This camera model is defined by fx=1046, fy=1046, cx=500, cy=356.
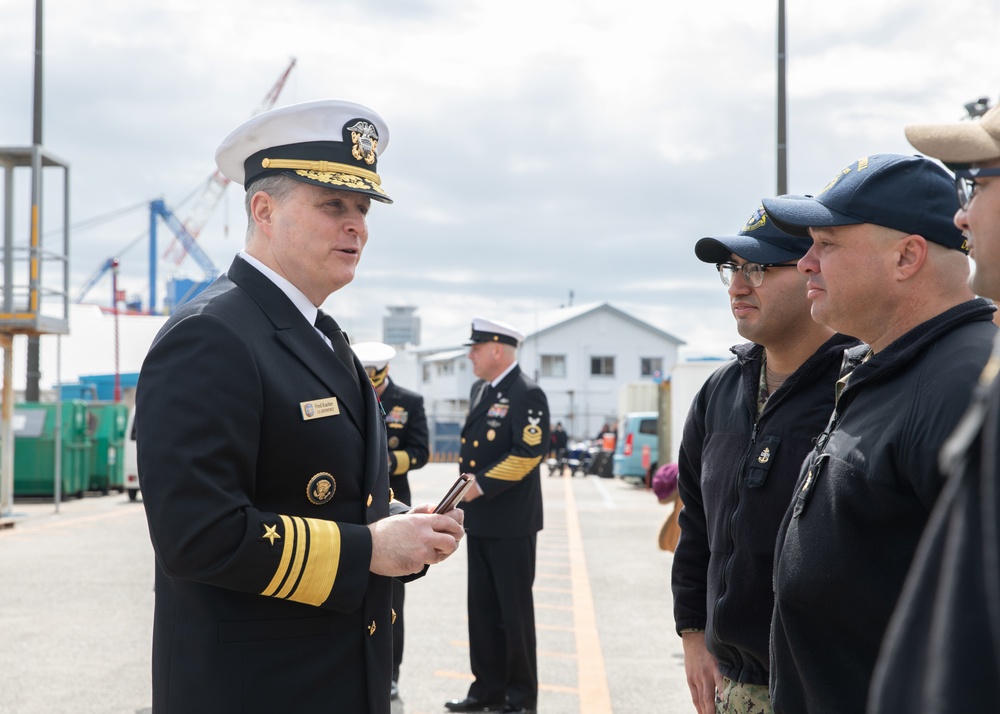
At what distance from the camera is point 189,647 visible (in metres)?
2.37

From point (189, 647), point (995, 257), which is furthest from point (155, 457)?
point (995, 257)

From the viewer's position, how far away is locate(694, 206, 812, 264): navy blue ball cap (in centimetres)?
321

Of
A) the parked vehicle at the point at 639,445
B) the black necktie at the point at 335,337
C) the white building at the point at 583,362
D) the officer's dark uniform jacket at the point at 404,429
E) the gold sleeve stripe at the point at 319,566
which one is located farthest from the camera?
the white building at the point at 583,362

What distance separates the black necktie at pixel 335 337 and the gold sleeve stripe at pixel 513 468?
3598 mm

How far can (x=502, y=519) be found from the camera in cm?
629

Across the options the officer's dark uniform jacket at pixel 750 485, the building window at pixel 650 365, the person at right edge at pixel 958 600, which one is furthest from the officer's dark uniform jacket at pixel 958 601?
the building window at pixel 650 365

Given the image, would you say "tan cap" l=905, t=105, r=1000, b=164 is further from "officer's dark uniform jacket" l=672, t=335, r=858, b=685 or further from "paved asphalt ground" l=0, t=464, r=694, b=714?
"paved asphalt ground" l=0, t=464, r=694, b=714

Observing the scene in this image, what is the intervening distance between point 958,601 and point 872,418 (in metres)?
1.29

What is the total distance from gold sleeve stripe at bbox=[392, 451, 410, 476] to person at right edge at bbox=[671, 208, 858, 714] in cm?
388

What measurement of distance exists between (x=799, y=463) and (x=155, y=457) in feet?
5.49

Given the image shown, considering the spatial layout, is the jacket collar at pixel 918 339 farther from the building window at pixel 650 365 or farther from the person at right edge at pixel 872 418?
the building window at pixel 650 365

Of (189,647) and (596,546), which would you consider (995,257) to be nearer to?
(189,647)

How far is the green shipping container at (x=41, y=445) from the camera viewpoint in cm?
1898

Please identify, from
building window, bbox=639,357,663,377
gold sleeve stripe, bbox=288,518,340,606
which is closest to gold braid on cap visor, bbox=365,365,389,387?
gold sleeve stripe, bbox=288,518,340,606
